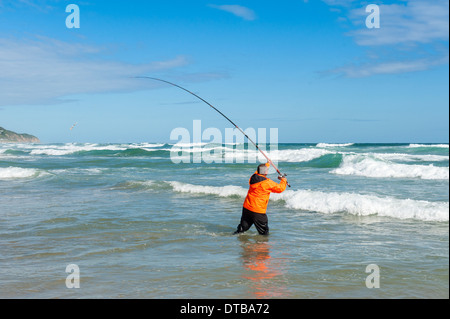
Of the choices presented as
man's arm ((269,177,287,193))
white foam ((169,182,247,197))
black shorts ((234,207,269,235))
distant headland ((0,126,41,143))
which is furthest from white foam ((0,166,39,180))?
distant headland ((0,126,41,143))

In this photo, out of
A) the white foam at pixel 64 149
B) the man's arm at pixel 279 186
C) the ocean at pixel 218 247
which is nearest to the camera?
the ocean at pixel 218 247

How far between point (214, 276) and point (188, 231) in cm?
272

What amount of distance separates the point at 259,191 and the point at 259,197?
11 cm

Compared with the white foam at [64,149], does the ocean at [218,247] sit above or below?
below

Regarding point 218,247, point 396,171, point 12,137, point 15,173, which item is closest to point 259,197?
point 218,247

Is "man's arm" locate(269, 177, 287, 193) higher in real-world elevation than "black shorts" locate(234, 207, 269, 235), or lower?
higher

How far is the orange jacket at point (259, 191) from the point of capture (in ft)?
22.3

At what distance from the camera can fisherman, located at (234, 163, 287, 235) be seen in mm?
6807

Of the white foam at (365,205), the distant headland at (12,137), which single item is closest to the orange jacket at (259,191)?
the white foam at (365,205)

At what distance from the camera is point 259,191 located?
6898mm

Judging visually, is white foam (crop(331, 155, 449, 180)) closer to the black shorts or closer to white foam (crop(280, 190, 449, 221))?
white foam (crop(280, 190, 449, 221))

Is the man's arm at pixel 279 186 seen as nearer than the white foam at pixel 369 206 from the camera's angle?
Yes

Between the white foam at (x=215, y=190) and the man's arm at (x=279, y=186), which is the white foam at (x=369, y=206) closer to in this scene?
the white foam at (x=215, y=190)

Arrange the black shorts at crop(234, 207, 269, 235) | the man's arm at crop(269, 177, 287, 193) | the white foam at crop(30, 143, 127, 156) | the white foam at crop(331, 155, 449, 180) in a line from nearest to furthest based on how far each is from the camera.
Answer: the man's arm at crop(269, 177, 287, 193)
the black shorts at crop(234, 207, 269, 235)
the white foam at crop(331, 155, 449, 180)
the white foam at crop(30, 143, 127, 156)
